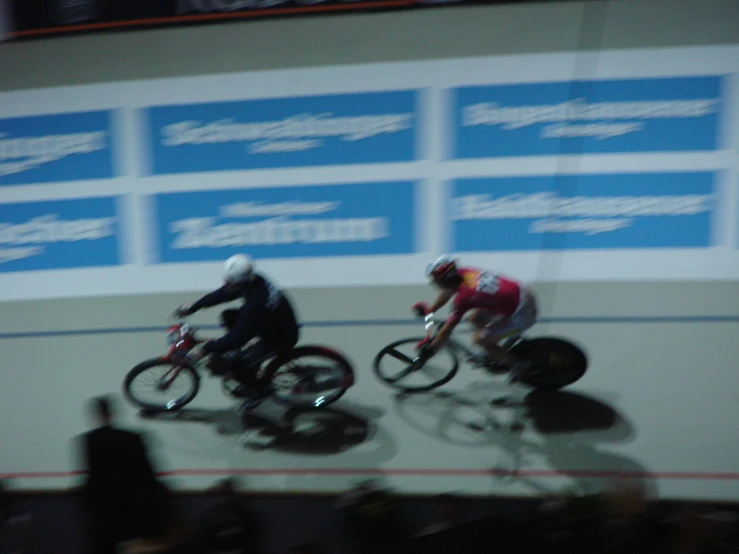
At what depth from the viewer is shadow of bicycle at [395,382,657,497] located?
13.0 ft

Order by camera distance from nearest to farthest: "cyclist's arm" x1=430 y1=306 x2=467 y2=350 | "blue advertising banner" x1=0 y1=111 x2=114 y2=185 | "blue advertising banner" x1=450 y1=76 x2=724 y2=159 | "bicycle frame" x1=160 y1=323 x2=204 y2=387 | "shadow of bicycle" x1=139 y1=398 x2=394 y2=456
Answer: "cyclist's arm" x1=430 y1=306 x2=467 y2=350, "bicycle frame" x1=160 y1=323 x2=204 y2=387, "shadow of bicycle" x1=139 y1=398 x2=394 y2=456, "blue advertising banner" x1=450 y1=76 x2=724 y2=159, "blue advertising banner" x1=0 y1=111 x2=114 y2=185

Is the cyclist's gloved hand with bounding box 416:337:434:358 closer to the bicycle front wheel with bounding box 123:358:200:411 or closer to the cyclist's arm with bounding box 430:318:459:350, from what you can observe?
the cyclist's arm with bounding box 430:318:459:350

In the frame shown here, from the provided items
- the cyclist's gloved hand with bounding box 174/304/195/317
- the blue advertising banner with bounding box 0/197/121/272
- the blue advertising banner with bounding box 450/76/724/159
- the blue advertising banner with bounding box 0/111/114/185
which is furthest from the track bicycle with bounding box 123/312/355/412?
the blue advertising banner with bounding box 450/76/724/159

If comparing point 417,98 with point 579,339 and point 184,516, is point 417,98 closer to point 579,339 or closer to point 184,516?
point 579,339

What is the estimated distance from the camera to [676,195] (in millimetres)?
4879

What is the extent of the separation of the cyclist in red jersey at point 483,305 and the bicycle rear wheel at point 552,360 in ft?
0.42

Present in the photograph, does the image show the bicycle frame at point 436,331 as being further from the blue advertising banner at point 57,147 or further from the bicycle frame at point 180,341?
the blue advertising banner at point 57,147

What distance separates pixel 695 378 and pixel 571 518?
1708mm

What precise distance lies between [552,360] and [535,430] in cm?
48

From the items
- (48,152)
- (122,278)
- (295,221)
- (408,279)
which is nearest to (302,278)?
(295,221)

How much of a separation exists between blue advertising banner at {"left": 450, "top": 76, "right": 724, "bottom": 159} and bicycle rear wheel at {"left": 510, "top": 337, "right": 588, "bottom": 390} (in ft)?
5.18

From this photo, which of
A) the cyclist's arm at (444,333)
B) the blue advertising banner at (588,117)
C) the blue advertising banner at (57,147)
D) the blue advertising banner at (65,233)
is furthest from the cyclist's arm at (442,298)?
the blue advertising banner at (57,147)

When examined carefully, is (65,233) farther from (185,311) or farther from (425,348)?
(425,348)

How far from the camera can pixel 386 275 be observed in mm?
5090
